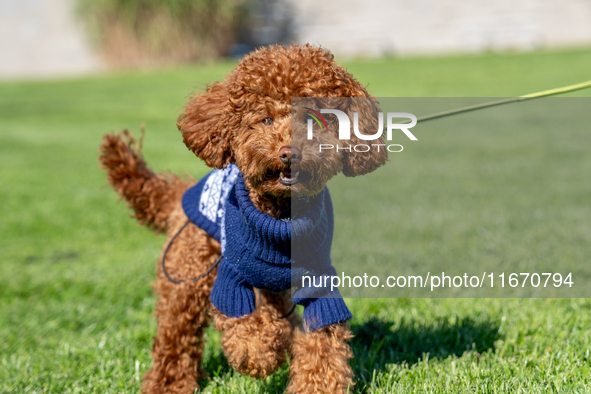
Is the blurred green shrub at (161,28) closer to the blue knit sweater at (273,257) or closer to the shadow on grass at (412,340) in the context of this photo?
the shadow on grass at (412,340)

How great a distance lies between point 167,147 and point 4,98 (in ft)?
41.3

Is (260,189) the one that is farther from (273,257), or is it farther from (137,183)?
(137,183)

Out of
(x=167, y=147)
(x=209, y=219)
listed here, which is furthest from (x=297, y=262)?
(x=167, y=147)

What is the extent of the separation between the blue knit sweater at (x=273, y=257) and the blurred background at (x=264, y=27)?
25412mm

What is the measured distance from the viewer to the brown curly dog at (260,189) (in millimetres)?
2348

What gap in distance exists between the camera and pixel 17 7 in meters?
30.3

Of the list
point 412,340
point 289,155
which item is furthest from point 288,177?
point 412,340

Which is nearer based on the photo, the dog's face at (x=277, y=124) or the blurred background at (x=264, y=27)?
the dog's face at (x=277, y=124)

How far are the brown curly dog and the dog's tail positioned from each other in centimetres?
43

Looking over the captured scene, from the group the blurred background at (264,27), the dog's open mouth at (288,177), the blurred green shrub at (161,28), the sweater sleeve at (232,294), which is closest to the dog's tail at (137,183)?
the sweater sleeve at (232,294)

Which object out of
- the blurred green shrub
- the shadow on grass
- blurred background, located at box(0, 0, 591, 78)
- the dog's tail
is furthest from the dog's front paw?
the blurred green shrub

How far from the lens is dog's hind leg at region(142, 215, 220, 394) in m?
2.89

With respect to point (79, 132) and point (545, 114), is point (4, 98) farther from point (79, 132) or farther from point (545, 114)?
point (545, 114)

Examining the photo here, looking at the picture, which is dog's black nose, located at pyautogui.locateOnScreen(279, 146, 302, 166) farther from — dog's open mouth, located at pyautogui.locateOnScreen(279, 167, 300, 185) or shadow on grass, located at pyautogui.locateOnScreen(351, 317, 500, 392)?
shadow on grass, located at pyautogui.locateOnScreen(351, 317, 500, 392)
